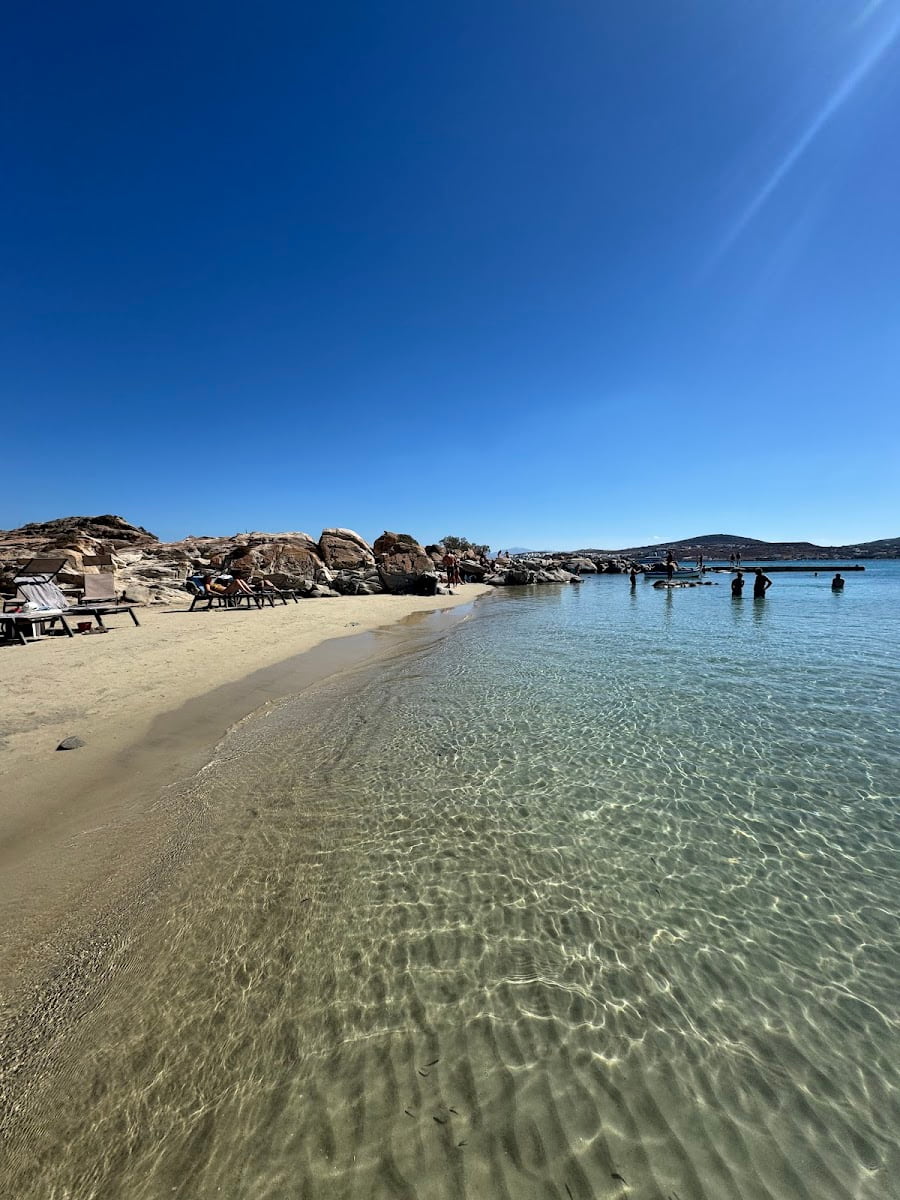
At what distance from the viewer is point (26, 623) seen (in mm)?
12195

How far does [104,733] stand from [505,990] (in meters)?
6.27

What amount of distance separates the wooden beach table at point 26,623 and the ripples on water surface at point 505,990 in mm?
10262

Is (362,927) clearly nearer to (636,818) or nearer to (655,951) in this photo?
(655,951)

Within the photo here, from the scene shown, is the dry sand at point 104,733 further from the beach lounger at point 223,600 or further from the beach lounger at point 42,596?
the beach lounger at point 223,600

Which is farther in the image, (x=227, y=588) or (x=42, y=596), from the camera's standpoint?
(x=227, y=588)

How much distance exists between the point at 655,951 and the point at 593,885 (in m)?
0.70

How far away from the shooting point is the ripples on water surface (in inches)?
80.2

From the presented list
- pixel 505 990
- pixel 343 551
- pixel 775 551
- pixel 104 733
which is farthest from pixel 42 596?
pixel 775 551

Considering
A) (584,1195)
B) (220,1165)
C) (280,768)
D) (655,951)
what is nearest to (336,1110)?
(220,1165)

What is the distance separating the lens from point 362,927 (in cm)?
341

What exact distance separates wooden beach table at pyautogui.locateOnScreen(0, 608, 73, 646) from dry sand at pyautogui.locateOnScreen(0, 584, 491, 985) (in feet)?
1.73

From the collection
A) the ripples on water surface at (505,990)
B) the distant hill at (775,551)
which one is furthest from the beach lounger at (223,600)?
the distant hill at (775,551)

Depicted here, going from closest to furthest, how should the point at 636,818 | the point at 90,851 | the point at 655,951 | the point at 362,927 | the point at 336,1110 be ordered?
the point at 336,1110 → the point at 655,951 → the point at 362,927 → the point at 90,851 → the point at 636,818

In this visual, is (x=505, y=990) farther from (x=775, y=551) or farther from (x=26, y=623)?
(x=775, y=551)
